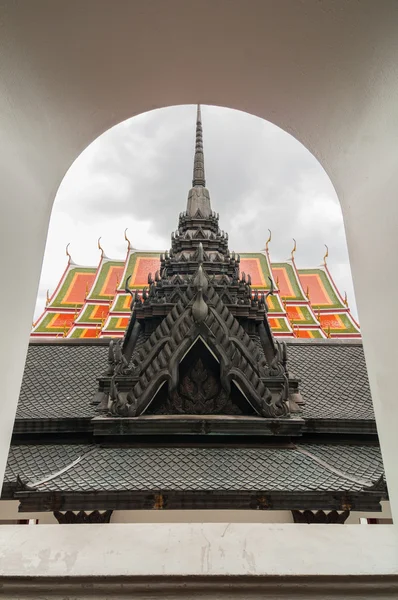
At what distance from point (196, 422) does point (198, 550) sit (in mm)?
2630

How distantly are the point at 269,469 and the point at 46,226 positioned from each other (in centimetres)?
278

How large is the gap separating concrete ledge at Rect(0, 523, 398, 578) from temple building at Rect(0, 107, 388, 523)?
1.87 meters

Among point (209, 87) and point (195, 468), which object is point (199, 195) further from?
point (209, 87)

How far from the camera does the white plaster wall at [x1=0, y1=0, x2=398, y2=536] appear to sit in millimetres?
1137

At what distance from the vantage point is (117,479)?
302 centimetres

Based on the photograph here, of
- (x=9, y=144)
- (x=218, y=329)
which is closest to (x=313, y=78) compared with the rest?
(x=9, y=144)

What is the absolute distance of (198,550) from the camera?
100 centimetres

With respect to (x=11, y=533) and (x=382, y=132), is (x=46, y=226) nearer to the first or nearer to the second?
(x=11, y=533)

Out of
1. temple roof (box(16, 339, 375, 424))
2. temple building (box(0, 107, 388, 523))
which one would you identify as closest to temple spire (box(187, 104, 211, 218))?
temple building (box(0, 107, 388, 523))

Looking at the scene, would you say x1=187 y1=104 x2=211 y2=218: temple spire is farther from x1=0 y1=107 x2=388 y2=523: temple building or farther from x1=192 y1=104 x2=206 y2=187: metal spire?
x1=0 y1=107 x2=388 y2=523: temple building

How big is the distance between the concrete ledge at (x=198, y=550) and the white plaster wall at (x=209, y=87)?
0.74 ft

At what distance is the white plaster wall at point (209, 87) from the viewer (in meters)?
1.14

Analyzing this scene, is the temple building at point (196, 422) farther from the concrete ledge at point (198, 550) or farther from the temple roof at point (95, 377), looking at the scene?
the concrete ledge at point (198, 550)

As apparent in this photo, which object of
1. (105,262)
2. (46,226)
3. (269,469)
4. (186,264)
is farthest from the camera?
(105,262)
